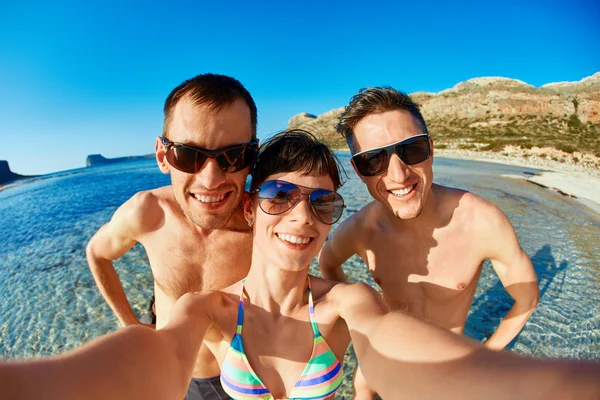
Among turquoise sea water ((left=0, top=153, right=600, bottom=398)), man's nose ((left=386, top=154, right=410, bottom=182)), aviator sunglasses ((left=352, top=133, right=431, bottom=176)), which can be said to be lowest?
turquoise sea water ((left=0, top=153, right=600, bottom=398))

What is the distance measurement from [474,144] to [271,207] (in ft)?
113

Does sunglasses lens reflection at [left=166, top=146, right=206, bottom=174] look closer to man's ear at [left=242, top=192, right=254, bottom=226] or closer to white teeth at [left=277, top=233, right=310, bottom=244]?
man's ear at [left=242, top=192, right=254, bottom=226]

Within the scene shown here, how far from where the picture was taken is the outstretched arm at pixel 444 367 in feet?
2.31

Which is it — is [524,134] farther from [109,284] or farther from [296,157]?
[109,284]

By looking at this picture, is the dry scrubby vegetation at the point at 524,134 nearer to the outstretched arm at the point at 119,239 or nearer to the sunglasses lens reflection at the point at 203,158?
the sunglasses lens reflection at the point at 203,158

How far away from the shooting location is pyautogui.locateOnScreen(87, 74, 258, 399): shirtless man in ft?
6.36

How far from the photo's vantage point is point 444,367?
3.09ft

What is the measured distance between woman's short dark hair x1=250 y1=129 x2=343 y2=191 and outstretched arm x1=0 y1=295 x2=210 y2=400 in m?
0.88

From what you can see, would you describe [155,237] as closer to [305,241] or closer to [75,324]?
[305,241]

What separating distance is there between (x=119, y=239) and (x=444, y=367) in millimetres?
2616

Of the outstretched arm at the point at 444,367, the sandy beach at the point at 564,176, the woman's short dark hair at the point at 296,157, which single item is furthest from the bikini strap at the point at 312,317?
the sandy beach at the point at 564,176

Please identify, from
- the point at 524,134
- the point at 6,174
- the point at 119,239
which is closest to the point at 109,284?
the point at 119,239

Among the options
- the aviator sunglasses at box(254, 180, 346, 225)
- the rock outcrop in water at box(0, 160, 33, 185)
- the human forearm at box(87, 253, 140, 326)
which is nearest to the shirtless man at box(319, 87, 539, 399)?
the aviator sunglasses at box(254, 180, 346, 225)

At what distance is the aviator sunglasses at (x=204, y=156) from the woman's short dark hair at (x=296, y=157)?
0.19 metres
